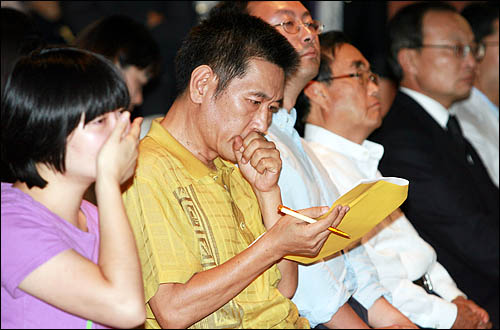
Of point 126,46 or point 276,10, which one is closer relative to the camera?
point 276,10

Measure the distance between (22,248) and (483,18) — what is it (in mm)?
3035

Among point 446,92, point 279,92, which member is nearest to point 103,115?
point 279,92

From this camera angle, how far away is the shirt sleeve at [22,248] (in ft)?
3.37

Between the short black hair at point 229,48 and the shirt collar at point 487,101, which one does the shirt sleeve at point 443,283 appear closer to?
the short black hair at point 229,48

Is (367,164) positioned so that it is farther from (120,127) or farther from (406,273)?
(120,127)

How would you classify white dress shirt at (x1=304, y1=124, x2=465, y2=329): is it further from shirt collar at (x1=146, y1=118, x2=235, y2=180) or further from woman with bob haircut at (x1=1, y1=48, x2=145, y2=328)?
woman with bob haircut at (x1=1, y1=48, x2=145, y2=328)

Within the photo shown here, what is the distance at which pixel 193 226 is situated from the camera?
1375 millimetres

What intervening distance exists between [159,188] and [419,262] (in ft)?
3.78

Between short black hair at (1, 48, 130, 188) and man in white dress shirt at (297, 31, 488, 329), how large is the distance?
1111 millimetres

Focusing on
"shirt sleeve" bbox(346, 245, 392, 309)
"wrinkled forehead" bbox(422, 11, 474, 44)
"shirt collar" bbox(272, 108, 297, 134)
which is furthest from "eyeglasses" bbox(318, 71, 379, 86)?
"wrinkled forehead" bbox(422, 11, 474, 44)

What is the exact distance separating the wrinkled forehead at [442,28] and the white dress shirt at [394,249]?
0.88m

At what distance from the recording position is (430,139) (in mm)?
2600

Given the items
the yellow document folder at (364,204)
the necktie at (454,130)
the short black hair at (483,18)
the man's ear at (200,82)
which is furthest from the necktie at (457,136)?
the man's ear at (200,82)

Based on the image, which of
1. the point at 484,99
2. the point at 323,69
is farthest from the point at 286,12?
the point at 484,99
